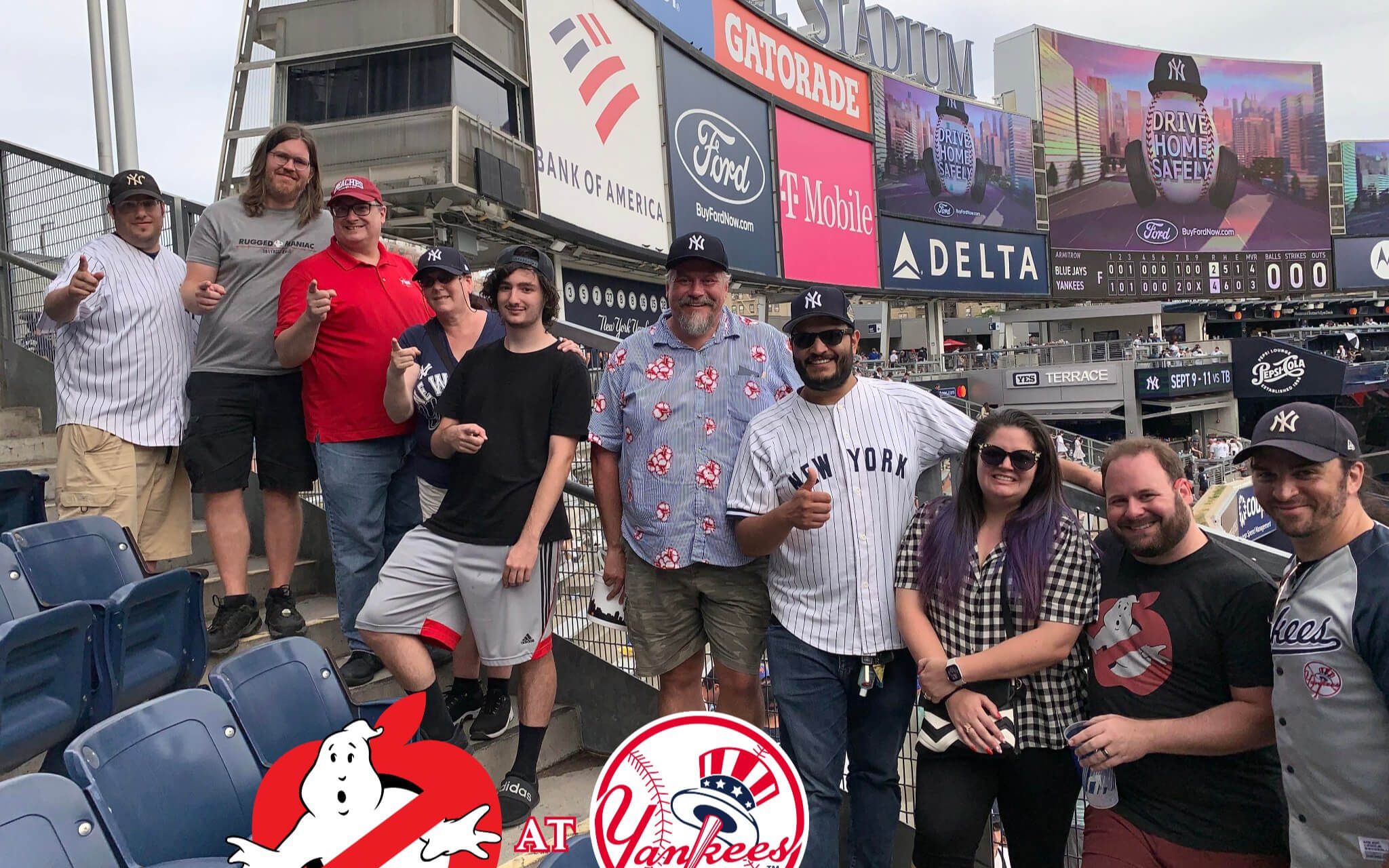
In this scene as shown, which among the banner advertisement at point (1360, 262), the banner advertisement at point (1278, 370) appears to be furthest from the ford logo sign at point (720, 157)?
the banner advertisement at point (1360, 262)

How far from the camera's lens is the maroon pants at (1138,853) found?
1.98m

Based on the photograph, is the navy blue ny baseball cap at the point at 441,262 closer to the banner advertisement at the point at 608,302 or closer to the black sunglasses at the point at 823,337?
the black sunglasses at the point at 823,337

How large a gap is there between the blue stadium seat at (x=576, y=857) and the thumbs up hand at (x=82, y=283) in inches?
97.5

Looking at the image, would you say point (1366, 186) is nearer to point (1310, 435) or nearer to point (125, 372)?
point (1310, 435)

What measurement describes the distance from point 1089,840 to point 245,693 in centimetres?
200

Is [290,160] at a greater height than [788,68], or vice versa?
[788,68]

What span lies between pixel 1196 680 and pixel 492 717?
2060 millimetres

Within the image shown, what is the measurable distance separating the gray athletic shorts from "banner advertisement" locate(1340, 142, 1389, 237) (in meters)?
49.4

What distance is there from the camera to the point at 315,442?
10.4 feet

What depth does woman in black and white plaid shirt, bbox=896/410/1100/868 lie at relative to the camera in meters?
2.11

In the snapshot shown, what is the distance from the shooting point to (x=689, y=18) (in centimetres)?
1644

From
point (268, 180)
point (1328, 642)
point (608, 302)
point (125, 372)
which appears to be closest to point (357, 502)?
point (125, 372)

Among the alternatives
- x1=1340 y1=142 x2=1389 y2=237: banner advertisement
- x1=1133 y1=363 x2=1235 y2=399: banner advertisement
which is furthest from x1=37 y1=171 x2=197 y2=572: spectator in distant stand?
x1=1340 y1=142 x2=1389 y2=237: banner advertisement

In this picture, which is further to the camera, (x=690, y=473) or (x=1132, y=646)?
(x=690, y=473)
